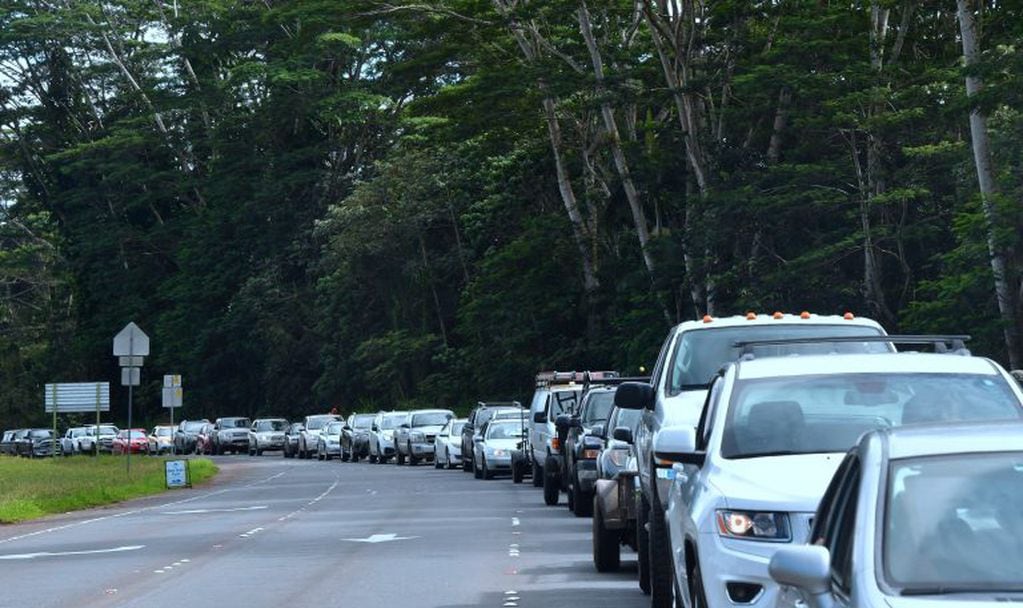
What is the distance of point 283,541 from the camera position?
23.4 m

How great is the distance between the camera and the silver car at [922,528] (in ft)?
20.2

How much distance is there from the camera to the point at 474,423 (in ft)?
149

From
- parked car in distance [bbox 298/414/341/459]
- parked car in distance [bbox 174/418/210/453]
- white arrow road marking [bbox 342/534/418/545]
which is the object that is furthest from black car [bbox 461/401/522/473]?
parked car in distance [bbox 174/418/210/453]

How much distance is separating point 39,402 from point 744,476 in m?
93.5

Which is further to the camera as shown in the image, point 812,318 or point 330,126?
point 330,126

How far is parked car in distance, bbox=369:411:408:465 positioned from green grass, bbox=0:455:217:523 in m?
5.10

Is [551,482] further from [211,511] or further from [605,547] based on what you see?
[605,547]

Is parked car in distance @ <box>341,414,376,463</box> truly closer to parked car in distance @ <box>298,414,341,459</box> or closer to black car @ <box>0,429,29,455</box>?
parked car in distance @ <box>298,414,341,459</box>

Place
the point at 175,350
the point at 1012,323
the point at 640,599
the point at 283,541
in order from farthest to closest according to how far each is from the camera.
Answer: the point at 175,350, the point at 1012,323, the point at 283,541, the point at 640,599

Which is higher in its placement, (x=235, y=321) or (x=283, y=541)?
(x=235, y=321)

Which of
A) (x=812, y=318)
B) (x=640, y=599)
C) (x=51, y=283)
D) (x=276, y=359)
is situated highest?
(x=51, y=283)

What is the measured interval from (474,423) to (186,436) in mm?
36877

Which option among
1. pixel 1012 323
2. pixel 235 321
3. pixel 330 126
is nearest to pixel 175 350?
pixel 235 321

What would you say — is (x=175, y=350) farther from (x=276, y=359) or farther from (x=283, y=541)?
(x=283, y=541)
